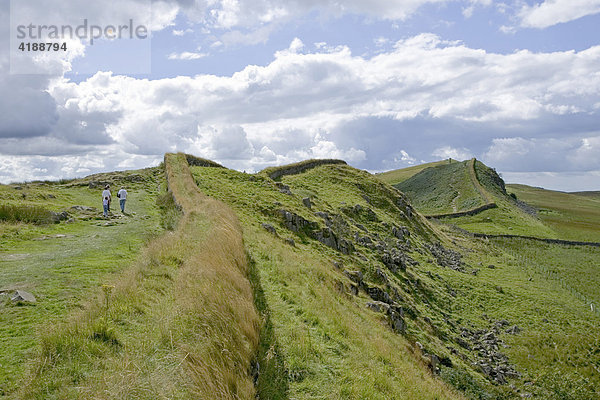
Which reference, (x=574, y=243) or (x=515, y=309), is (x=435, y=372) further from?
(x=574, y=243)

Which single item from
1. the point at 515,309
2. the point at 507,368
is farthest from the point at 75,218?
the point at 515,309

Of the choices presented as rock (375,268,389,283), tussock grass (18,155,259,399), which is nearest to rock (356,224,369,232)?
rock (375,268,389,283)

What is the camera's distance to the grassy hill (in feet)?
21.2

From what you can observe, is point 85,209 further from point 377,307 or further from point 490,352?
point 490,352

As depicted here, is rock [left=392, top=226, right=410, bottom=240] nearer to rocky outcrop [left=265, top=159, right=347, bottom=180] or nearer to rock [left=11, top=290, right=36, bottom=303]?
rocky outcrop [left=265, top=159, right=347, bottom=180]

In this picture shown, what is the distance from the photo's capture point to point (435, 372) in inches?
666

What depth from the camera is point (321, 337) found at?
10.5m

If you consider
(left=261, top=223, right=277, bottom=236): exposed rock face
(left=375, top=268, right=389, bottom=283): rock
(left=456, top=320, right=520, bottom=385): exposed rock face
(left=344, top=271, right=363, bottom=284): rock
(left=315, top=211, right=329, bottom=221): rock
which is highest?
(left=315, top=211, right=329, bottom=221): rock

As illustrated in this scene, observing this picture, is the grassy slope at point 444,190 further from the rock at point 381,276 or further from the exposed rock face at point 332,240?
the rock at point 381,276

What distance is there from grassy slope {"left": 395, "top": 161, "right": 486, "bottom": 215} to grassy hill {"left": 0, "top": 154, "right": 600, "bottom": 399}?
55.2 m

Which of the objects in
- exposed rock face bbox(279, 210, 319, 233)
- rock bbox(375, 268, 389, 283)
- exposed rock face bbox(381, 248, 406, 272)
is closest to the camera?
rock bbox(375, 268, 389, 283)

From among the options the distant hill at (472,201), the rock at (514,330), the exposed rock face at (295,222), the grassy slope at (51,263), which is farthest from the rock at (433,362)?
the distant hill at (472,201)

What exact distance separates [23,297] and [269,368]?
578cm

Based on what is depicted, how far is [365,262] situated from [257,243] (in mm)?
10407
